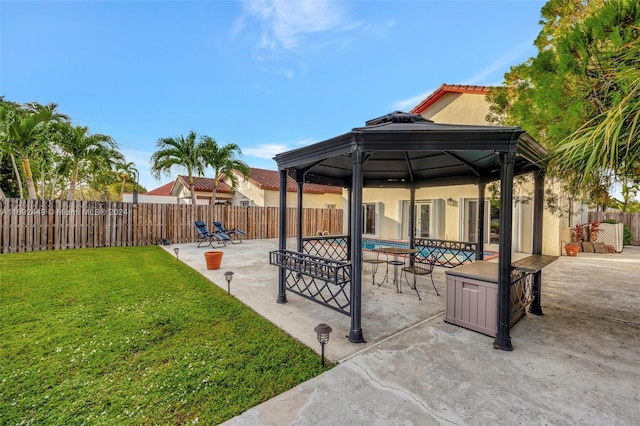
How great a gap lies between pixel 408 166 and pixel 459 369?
14.9 feet

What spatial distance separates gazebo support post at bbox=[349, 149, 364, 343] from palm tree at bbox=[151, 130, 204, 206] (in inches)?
475

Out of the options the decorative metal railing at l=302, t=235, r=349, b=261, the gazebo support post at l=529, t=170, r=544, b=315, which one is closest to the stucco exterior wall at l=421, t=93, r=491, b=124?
the gazebo support post at l=529, t=170, r=544, b=315

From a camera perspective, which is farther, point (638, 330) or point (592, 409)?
point (638, 330)

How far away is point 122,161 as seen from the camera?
12.3m

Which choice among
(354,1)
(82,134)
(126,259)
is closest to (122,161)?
(82,134)

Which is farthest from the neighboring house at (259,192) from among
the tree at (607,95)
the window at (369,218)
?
the tree at (607,95)

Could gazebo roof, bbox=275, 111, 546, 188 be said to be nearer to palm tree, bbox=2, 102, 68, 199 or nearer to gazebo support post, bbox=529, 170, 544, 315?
gazebo support post, bbox=529, 170, 544, 315

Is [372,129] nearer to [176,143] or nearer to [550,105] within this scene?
[550,105]

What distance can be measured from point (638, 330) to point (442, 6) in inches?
306

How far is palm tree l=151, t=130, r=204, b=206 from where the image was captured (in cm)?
1285

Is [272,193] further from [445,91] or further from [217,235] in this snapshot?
[445,91]

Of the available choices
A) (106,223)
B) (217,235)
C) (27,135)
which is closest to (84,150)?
(27,135)

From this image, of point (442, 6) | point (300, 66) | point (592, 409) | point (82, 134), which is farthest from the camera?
point (300, 66)

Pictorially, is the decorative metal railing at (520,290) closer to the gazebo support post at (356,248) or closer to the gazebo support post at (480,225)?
the gazebo support post at (356,248)
